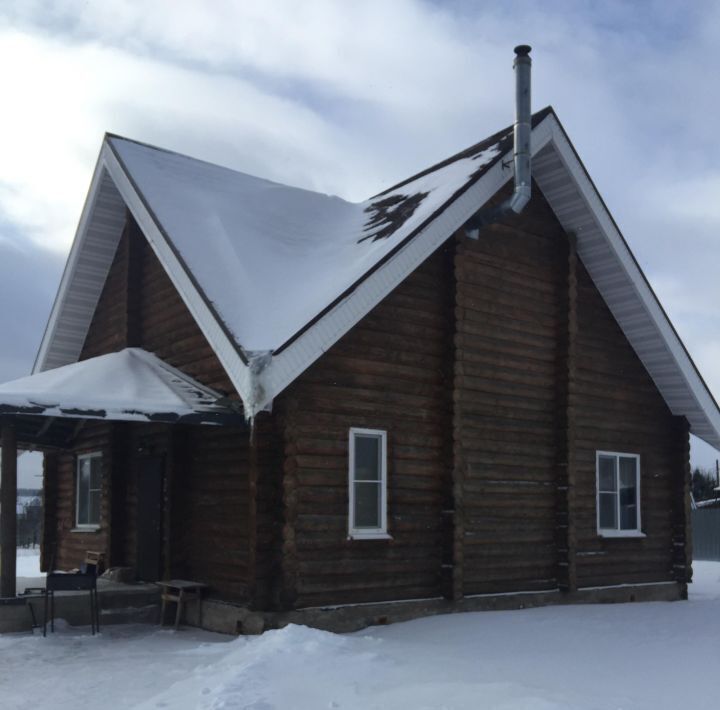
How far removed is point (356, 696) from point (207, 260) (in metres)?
6.98

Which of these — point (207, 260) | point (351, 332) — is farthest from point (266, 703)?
point (207, 260)

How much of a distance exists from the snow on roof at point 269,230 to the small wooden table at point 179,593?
3.74m

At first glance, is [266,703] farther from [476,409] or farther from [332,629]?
[476,409]

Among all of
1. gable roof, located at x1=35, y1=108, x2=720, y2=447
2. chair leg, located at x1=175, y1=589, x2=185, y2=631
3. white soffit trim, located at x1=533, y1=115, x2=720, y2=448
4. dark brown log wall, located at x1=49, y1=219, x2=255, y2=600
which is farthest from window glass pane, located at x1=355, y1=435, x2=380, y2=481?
white soffit trim, located at x1=533, y1=115, x2=720, y2=448

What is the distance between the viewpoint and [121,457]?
52.4 feet

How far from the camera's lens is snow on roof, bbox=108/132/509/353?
12.2 meters

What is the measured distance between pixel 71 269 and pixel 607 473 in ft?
34.5

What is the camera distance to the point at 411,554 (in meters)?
13.2

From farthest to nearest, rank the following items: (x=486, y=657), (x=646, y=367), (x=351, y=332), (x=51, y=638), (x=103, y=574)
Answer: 1. (x=646, y=367)
2. (x=103, y=574)
3. (x=351, y=332)
4. (x=51, y=638)
5. (x=486, y=657)

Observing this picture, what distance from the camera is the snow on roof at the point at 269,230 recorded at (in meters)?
12.2

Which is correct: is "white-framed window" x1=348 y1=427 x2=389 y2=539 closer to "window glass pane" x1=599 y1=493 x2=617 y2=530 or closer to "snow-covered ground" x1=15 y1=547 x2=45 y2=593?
"window glass pane" x1=599 y1=493 x2=617 y2=530

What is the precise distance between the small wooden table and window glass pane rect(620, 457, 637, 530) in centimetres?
823

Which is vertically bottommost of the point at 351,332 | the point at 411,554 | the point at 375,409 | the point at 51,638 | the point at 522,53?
the point at 51,638

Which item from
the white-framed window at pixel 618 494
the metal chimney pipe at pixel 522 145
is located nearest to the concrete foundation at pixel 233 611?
the white-framed window at pixel 618 494
